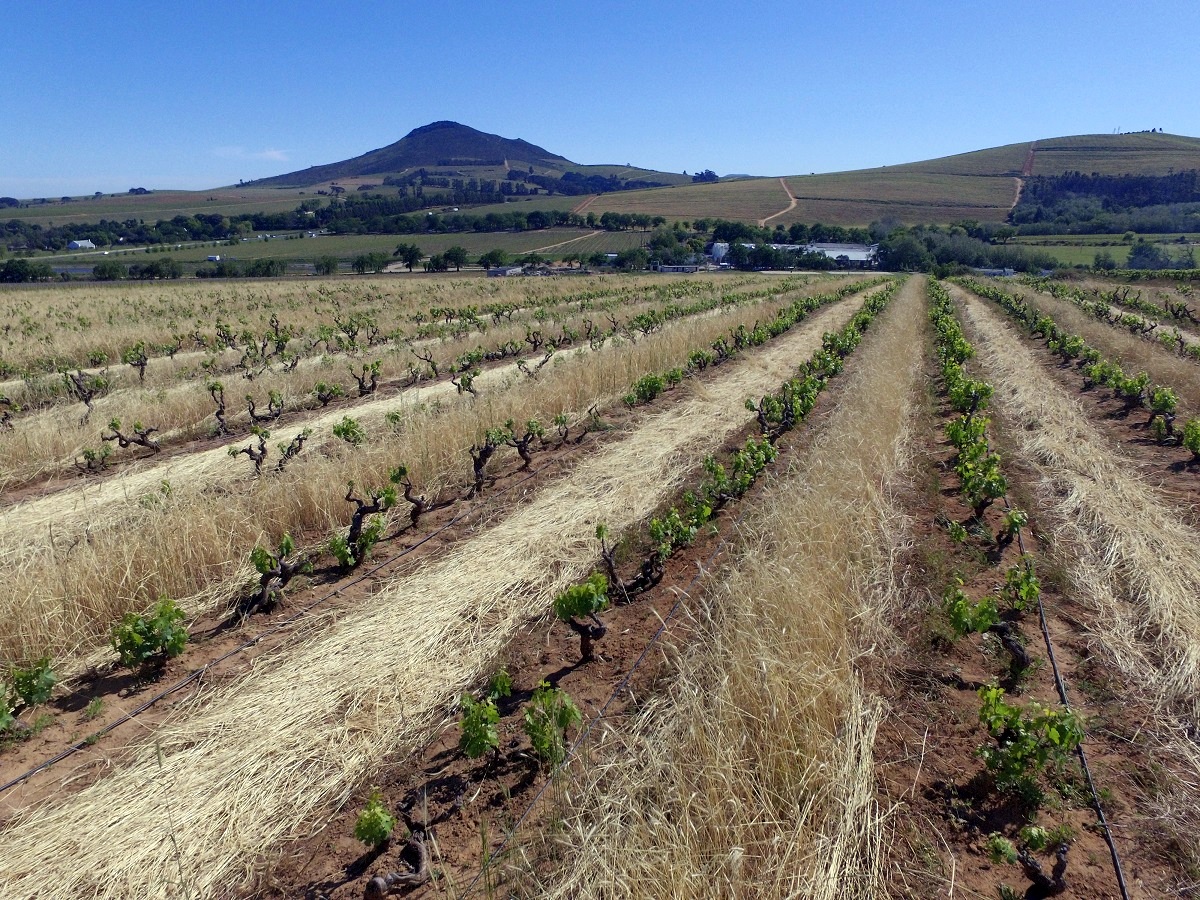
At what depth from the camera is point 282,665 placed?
15.8 feet

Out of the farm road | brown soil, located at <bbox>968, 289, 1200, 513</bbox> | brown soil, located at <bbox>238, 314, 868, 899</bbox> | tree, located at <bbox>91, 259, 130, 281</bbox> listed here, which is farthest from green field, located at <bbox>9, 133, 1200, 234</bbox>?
brown soil, located at <bbox>238, 314, 868, 899</bbox>

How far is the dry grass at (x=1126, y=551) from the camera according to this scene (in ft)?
15.1

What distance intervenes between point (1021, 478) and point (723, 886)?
24.8 ft

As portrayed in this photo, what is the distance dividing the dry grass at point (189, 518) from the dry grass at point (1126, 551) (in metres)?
6.84

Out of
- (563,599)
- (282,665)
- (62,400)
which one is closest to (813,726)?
(563,599)

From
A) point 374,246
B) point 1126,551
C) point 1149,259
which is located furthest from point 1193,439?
point 374,246

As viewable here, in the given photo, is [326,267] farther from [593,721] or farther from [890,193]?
[890,193]

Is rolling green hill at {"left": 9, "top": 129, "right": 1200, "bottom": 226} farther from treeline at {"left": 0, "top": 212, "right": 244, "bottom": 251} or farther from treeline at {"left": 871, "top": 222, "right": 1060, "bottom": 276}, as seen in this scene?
treeline at {"left": 871, "top": 222, "right": 1060, "bottom": 276}

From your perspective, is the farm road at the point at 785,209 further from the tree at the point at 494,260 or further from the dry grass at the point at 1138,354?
the dry grass at the point at 1138,354

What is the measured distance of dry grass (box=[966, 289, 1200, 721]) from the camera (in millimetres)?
4602

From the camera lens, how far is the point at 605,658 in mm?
4855

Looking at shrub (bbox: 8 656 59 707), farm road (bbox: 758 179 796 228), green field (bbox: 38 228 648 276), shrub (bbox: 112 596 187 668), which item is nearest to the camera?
shrub (bbox: 8 656 59 707)

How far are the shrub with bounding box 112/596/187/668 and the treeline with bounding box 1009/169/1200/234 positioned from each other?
10372cm

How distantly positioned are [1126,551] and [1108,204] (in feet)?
398
